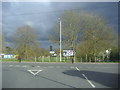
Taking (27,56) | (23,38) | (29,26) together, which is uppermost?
(29,26)

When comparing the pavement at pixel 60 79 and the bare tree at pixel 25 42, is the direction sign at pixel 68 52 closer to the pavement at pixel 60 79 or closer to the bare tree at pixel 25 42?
the bare tree at pixel 25 42

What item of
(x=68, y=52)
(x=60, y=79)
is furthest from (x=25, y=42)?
(x=60, y=79)

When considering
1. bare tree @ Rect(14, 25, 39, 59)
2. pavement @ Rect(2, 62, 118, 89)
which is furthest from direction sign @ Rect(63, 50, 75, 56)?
pavement @ Rect(2, 62, 118, 89)

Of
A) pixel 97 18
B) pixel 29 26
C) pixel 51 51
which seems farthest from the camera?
pixel 29 26

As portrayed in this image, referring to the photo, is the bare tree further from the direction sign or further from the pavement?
the pavement

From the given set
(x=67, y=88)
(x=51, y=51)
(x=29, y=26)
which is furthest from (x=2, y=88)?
(x=29, y=26)

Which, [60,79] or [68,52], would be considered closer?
[60,79]

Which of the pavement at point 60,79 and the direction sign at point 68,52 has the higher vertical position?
the direction sign at point 68,52

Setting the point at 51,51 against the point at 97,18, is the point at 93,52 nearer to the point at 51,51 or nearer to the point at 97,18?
the point at 97,18

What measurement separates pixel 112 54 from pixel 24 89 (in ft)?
130

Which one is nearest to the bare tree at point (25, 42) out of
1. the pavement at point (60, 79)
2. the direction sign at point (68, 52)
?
the direction sign at point (68, 52)

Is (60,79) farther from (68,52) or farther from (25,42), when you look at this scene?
(25,42)

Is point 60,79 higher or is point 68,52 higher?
point 68,52

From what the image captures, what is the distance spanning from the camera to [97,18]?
44531mm
